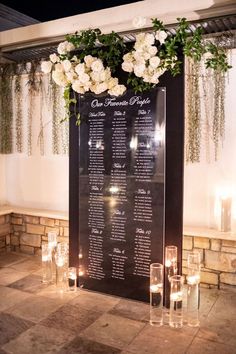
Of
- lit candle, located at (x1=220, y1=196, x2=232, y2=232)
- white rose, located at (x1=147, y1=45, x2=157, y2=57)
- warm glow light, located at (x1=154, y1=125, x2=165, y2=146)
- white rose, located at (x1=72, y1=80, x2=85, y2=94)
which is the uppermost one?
white rose, located at (x1=147, y1=45, x2=157, y2=57)

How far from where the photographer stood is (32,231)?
5438 millimetres

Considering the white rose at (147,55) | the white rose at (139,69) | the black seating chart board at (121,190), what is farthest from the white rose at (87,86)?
the white rose at (147,55)

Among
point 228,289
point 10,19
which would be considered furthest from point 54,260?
point 10,19

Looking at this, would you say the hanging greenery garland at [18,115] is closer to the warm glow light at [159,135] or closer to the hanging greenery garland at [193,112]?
the hanging greenery garland at [193,112]

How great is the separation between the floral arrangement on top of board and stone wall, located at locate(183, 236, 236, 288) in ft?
6.53

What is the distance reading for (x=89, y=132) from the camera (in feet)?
→ 13.0

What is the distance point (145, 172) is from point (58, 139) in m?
2.21

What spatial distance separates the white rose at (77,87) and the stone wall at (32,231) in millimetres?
2131

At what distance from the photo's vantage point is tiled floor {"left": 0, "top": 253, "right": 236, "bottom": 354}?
111 inches

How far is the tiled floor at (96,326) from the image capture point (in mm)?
Result: 2820

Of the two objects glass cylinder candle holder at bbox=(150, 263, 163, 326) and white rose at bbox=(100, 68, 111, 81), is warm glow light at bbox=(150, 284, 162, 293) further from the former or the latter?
white rose at bbox=(100, 68, 111, 81)

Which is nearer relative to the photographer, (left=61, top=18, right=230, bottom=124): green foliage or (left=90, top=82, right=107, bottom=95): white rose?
(left=61, top=18, right=230, bottom=124): green foliage

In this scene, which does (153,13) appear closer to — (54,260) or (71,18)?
(71,18)

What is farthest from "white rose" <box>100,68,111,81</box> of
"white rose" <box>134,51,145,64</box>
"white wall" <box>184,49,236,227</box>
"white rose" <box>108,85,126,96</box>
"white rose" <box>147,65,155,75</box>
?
"white wall" <box>184,49,236,227</box>
